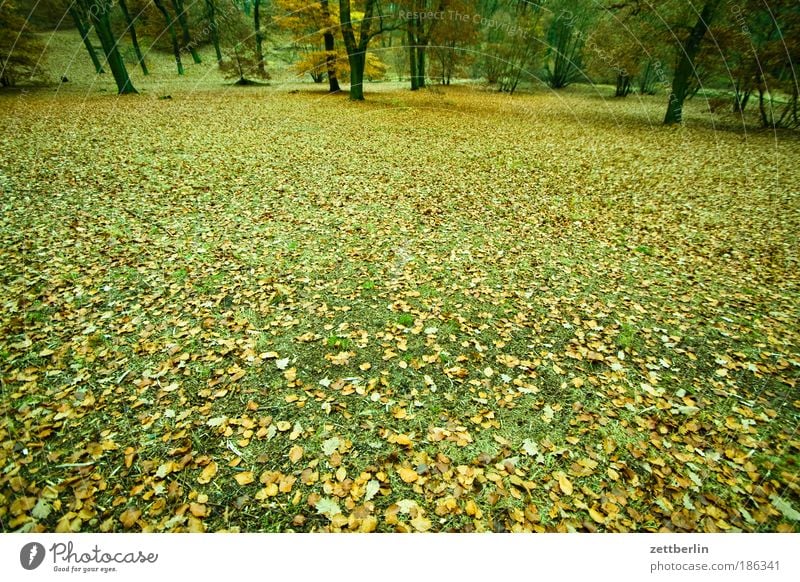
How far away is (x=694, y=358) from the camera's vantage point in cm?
469

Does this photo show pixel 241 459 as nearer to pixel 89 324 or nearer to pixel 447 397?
pixel 447 397

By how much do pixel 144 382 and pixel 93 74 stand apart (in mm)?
37747

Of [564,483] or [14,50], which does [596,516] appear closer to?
[564,483]

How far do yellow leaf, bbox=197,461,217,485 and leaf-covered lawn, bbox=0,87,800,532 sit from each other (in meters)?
0.02

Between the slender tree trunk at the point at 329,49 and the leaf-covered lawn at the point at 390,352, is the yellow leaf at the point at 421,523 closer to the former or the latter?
the leaf-covered lawn at the point at 390,352

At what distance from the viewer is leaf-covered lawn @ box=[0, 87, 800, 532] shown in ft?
10.4

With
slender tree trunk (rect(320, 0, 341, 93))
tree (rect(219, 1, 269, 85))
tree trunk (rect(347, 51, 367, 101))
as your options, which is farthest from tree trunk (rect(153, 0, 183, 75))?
tree trunk (rect(347, 51, 367, 101))

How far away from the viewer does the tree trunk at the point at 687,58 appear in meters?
15.6

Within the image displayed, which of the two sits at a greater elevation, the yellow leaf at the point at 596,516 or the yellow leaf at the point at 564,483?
the yellow leaf at the point at 564,483

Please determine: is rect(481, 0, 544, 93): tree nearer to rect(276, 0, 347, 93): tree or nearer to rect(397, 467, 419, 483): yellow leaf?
rect(276, 0, 347, 93): tree

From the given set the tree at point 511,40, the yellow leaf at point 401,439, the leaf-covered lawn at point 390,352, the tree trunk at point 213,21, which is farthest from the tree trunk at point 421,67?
the yellow leaf at point 401,439

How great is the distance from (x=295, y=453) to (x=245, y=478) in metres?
0.47

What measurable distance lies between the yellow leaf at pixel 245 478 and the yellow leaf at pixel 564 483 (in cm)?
283
